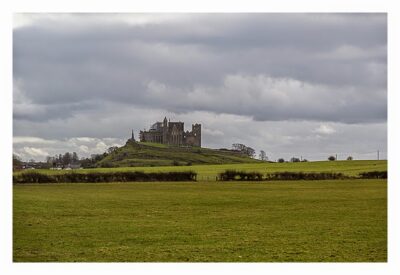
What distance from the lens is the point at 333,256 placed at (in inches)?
735

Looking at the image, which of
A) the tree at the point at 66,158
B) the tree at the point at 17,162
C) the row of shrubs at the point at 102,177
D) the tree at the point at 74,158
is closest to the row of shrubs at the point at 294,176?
the row of shrubs at the point at 102,177

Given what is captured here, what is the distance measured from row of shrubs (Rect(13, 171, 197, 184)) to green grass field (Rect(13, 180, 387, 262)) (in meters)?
0.70

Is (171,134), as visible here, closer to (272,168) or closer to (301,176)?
(272,168)

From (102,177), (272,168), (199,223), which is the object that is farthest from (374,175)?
(199,223)

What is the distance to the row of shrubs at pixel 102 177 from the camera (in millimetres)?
38153

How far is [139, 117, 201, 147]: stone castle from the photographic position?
125 feet

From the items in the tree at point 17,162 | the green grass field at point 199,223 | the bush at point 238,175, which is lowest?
the green grass field at point 199,223

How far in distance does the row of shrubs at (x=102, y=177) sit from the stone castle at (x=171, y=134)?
5518 millimetres

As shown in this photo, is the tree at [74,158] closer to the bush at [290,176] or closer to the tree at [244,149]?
the tree at [244,149]

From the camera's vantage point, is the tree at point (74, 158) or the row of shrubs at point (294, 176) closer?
the tree at point (74, 158)

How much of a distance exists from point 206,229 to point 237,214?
6.21m

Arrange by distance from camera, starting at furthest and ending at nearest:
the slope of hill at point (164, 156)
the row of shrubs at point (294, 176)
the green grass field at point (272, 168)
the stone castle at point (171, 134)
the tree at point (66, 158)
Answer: the row of shrubs at point (294, 176) < the green grass field at point (272, 168) < the slope of hill at point (164, 156) < the stone castle at point (171, 134) < the tree at point (66, 158)

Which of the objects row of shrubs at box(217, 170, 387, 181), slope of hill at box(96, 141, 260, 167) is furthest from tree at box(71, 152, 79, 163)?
row of shrubs at box(217, 170, 387, 181)
